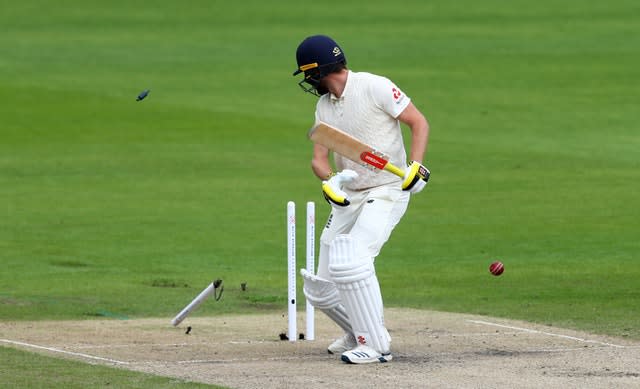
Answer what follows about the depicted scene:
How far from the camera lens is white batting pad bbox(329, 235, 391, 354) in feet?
27.8

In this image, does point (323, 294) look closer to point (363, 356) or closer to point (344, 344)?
point (344, 344)

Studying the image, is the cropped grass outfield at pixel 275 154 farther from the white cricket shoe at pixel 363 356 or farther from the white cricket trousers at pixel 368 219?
the white cricket trousers at pixel 368 219

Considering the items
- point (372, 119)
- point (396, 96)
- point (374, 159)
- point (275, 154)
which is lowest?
point (374, 159)

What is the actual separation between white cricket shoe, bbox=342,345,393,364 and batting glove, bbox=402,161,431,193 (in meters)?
1.01

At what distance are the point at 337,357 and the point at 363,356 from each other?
0.43m

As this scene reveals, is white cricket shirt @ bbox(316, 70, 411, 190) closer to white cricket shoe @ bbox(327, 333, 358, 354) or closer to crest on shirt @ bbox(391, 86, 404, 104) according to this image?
crest on shirt @ bbox(391, 86, 404, 104)

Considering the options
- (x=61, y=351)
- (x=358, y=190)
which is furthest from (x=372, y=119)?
(x=61, y=351)

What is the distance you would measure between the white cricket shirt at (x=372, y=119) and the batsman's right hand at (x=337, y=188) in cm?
Answer: 14

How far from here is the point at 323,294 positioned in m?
8.97

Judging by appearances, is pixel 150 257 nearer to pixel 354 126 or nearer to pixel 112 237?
pixel 112 237

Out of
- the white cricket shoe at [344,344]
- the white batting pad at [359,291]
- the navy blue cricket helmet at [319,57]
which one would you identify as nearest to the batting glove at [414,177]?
the white batting pad at [359,291]

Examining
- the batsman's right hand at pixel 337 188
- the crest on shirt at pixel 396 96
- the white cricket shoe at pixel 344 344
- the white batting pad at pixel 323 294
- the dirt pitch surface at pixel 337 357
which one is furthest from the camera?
the white cricket shoe at pixel 344 344

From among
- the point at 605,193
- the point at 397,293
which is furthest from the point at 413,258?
the point at 605,193

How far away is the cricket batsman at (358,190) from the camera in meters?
8.53
